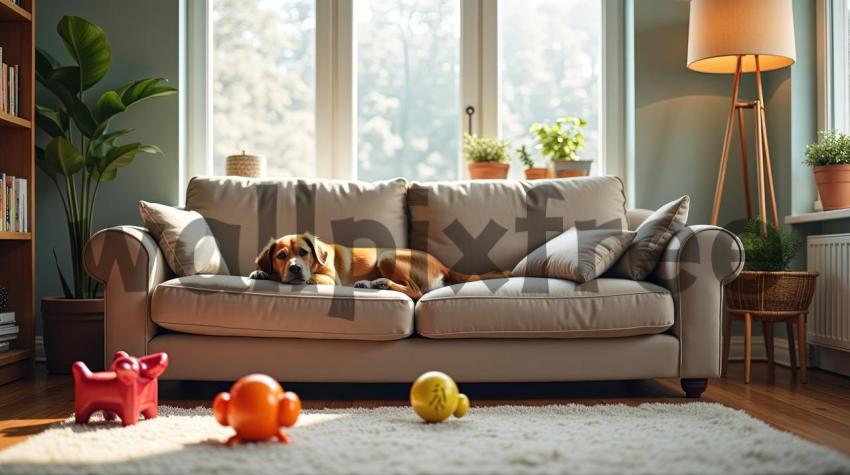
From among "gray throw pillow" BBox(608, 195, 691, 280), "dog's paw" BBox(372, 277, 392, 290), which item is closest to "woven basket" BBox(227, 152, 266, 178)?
"dog's paw" BBox(372, 277, 392, 290)

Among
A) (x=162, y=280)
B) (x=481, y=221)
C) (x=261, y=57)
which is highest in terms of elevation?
(x=261, y=57)

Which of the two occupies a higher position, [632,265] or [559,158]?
[559,158]

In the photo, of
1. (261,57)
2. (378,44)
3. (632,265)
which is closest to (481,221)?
(632,265)

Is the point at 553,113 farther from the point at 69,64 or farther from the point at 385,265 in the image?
the point at 69,64

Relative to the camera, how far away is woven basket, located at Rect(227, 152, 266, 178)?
12.4ft

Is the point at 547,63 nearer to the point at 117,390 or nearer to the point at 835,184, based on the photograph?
the point at 835,184

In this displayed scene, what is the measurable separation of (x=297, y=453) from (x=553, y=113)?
291cm

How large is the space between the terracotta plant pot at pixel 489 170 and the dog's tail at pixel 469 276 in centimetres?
81

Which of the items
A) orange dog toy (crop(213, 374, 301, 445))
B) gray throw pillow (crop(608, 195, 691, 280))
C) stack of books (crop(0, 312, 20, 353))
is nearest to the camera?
orange dog toy (crop(213, 374, 301, 445))

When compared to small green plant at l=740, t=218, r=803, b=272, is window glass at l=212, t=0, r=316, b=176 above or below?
above

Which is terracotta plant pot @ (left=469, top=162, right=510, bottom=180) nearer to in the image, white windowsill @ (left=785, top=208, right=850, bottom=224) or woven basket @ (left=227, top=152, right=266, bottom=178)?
woven basket @ (left=227, top=152, right=266, bottom=178)

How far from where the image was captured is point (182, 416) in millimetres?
2309

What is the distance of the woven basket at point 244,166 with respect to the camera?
12.4 ft

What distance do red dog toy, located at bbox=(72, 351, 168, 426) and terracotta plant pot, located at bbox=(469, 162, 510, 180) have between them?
7.02ft
